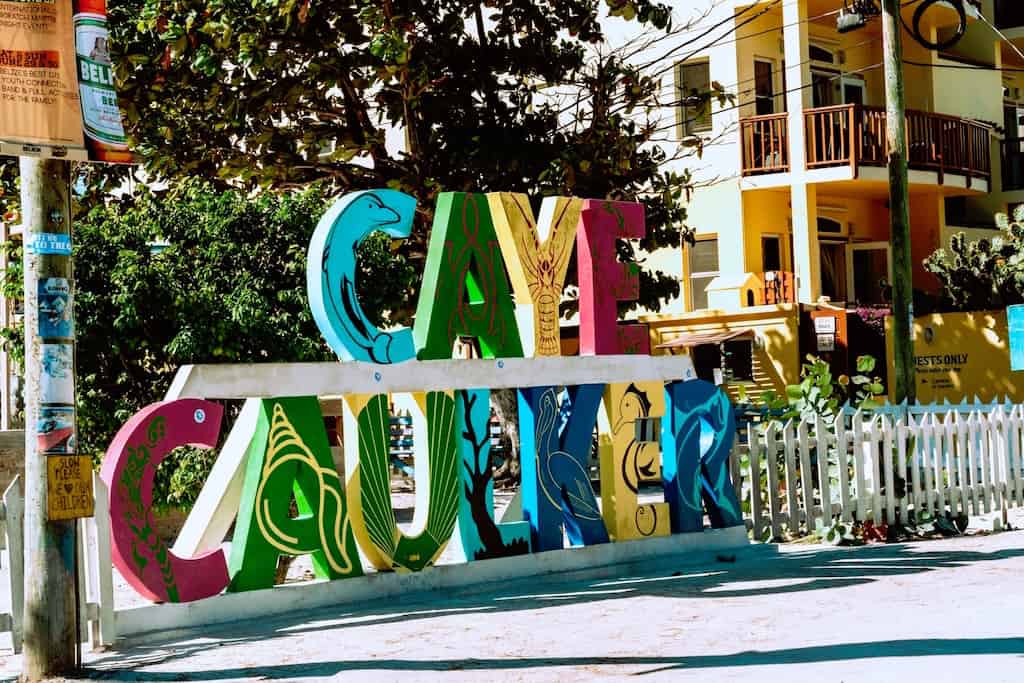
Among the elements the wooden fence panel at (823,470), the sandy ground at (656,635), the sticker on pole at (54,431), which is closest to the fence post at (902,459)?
the wooden fence panel at (823,470)

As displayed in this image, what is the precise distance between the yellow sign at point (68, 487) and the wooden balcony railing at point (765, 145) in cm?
2082

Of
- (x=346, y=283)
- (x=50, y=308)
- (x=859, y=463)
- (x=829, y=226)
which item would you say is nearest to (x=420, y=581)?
(x=346, y=283)

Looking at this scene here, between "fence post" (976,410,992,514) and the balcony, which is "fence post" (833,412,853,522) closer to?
"fence post" (976,410,992,514)

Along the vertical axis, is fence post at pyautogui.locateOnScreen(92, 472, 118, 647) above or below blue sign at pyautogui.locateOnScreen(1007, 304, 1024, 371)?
below

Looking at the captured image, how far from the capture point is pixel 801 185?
Answer: 1054 inches

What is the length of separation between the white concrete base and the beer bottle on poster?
299 cm

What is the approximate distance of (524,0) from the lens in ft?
65.9

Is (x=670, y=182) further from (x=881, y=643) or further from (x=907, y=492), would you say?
(x=881, y=643)

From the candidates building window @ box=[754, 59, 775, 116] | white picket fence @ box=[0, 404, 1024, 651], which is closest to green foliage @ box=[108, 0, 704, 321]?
white picket fence @ box=[0, 404, 1024, 651]

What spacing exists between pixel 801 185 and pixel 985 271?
12.1ft

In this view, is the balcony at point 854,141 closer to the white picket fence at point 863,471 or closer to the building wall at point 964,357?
the building wall at point 964,357

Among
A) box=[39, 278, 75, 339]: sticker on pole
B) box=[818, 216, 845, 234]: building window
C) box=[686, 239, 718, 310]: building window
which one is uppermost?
box=[818, 216, 845, 234]: building window

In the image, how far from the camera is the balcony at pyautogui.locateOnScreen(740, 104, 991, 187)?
26.5 m

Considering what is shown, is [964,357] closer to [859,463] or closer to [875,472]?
[875,472]
